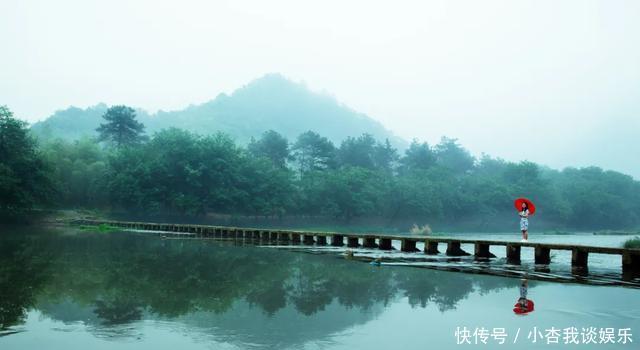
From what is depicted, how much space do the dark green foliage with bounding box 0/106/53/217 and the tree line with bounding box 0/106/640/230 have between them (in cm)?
11

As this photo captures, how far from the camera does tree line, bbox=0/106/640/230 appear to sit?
7348 centimetres

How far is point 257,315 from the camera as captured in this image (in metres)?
11.6

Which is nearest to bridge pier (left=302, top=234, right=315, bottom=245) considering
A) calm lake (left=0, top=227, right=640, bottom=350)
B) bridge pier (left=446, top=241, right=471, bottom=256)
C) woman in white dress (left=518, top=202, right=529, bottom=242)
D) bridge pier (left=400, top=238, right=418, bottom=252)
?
bridge pier (left=400, top=238, right=418, bottom=252)

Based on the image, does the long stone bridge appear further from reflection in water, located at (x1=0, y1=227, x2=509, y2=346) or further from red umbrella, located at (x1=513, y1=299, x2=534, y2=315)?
red umbrella, located at (x1=513, y1=299, x2=534, y2=315)

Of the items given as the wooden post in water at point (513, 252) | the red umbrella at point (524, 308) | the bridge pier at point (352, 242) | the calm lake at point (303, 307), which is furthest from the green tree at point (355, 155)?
the red umbrella at point (524, 308)

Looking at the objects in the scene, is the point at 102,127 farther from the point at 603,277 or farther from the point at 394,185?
the point at 603,277

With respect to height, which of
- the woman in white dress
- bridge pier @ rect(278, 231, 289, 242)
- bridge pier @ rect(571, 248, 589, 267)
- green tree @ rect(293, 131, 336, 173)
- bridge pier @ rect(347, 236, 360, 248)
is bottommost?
bridge pier @ rect(278, 231, 289, 242)

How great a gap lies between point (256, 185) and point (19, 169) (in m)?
38.0

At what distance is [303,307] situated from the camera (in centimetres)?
1269

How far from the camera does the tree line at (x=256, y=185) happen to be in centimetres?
7348

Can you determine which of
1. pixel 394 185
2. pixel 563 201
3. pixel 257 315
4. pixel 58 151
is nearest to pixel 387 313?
pixel 257 315

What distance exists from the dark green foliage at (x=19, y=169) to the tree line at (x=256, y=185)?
11cm

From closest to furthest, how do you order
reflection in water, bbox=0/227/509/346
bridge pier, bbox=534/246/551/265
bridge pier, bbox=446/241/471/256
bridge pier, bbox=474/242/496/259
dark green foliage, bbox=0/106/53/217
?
1. reflection in water, bbox=0/227/509/346
2. bridge pier, bbox=534/246/551/265
3. bridge pier, bbox=474/242/496/259
4. bridge pier, bbox=446/241/471/256
5. dark green foliage, bbox=0/106/53/217

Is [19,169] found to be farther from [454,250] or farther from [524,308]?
[524,308]
